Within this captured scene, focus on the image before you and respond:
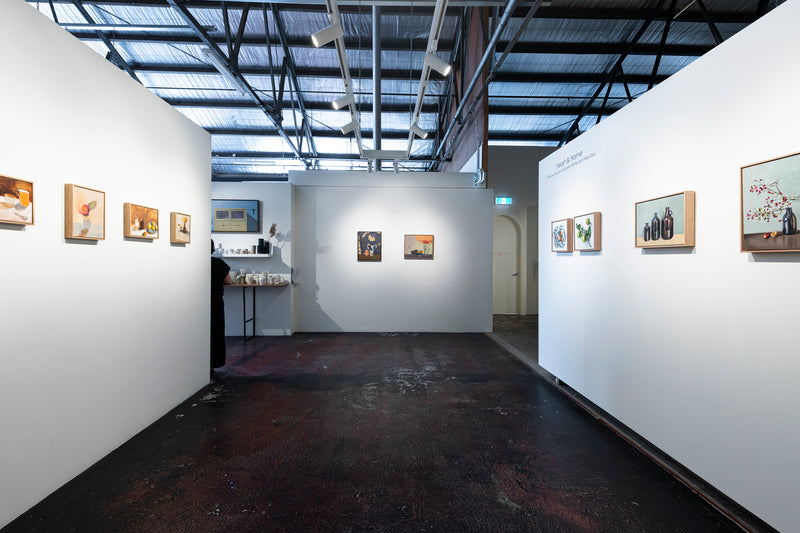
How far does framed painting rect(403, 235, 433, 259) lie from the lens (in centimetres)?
677

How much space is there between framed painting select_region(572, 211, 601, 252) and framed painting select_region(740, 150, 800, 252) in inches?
49.6

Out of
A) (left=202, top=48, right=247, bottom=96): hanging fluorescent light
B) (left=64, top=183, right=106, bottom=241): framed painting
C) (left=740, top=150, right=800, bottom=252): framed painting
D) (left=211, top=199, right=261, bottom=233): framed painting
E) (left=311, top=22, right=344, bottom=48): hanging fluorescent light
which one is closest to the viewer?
(left=740, top=150, right=800, bottom=252): framed painting

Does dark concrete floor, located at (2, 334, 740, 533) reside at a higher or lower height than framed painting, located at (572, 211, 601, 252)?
lower

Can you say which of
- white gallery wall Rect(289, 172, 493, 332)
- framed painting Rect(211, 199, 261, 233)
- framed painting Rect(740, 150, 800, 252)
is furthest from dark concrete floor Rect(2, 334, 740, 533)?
framed painting Rect(211, 199, 261, 233)

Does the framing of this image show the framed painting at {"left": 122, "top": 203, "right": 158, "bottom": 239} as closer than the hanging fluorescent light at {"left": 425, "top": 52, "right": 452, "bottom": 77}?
Yes

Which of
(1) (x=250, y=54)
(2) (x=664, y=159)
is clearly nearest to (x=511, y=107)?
(1) (x=250, y=54)

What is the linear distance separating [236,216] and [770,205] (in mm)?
6942

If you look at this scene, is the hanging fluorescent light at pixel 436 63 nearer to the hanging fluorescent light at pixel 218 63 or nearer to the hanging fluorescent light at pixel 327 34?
the hanging fluorescent light at pixel 327 34

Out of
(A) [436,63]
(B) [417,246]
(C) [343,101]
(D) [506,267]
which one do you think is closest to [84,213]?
(C) [343,101]

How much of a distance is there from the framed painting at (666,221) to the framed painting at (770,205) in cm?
32

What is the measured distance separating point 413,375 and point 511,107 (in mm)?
8116

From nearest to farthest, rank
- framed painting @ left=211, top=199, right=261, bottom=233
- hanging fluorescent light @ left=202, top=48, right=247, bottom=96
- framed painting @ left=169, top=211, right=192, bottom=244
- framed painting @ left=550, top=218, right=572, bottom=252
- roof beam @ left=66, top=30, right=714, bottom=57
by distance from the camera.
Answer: framed painting @ left=169, top=211, right=192, bottom=244 → framed painting @ left=550, top=218, right=572, bottom=252 → hanging fluorescent light @ left=202, top=48, right=247, bottom=96 → roof beam @ left=66, top=30, right=714, bottom=57 → framed painting @ left=211, top=199, right=261, bottom=233

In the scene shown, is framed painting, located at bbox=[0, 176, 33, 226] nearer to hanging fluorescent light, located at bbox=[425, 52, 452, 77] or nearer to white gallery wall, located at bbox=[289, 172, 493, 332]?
hanging fluorescent light, located at bbox=[425, 52, 452, 77]

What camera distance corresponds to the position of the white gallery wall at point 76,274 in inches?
73.4
